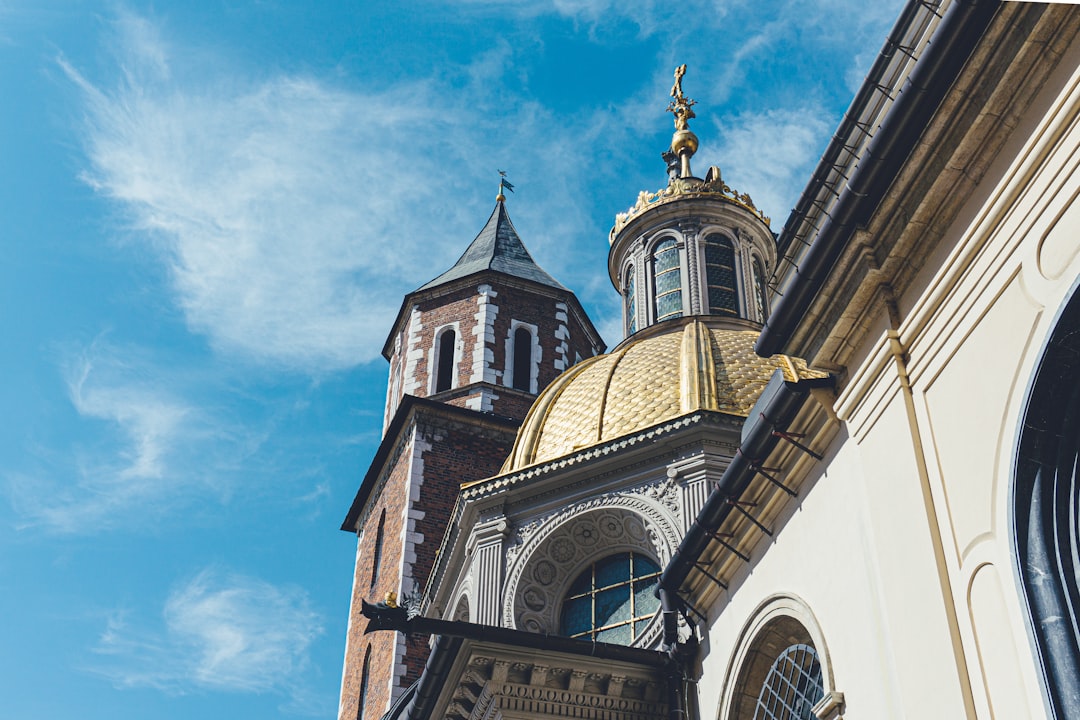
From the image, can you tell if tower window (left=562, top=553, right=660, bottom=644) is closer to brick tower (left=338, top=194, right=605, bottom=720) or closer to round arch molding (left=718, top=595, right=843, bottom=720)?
brick tower (left=338, top=194, right=605, bottom=720)

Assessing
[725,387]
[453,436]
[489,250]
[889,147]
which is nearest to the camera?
[889,147]

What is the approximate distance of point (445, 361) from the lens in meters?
27.3

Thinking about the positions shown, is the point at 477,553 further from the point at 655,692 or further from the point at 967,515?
the point at 967,515

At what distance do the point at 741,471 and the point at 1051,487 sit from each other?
3.69 metres

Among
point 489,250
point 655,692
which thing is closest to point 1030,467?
point 655,692

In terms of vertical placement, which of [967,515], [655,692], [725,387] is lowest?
[967,515]

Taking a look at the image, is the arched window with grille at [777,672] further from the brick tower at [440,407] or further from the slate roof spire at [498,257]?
Answer: the slate roof spire at [498,257]

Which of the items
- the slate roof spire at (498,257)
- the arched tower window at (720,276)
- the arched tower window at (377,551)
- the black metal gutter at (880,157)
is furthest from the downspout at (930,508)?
the slate roof spire at (498,257)

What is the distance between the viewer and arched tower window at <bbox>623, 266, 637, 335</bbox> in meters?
23.2

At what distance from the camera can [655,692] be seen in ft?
38.8

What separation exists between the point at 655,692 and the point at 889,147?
245 inches

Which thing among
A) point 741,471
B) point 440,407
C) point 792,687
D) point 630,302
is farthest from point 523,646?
point 440,407

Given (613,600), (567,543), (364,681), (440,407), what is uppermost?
(440,407)

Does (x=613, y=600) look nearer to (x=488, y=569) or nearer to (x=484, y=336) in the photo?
(x=488, y=569)
